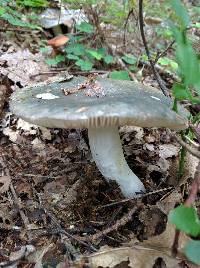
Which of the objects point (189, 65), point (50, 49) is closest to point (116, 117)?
point (189, 65)

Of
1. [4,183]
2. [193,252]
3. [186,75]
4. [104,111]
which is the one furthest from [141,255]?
[4,183]

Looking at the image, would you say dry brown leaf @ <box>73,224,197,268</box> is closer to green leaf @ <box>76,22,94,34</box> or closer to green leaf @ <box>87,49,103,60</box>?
green leaf @ <box>87,49,103,60</box>

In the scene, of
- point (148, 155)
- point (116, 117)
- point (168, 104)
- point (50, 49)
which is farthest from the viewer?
point (50, 49)

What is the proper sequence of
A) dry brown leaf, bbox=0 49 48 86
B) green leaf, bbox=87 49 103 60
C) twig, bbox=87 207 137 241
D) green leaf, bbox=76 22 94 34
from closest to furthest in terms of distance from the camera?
twig, bbox=87 207 137 241 < dry brown leaf, bbox=0 49 48 86 < green leaf, bbox=87 49 103 60 < green leaf, bbox=76 22 94 34

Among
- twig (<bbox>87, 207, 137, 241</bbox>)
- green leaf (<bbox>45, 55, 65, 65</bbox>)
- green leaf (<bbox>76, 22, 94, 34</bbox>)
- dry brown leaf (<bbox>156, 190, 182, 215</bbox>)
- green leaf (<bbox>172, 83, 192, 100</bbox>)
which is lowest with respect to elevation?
twig (<bbox>87, 207, 137, 241</bbox>)

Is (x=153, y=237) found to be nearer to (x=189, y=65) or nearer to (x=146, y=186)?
(x=146, y=186)

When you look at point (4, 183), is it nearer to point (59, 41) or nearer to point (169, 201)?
point (169, 201)

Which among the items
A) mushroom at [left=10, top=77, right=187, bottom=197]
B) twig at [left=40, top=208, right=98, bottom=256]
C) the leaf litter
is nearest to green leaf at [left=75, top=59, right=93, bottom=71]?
the leaf litter
